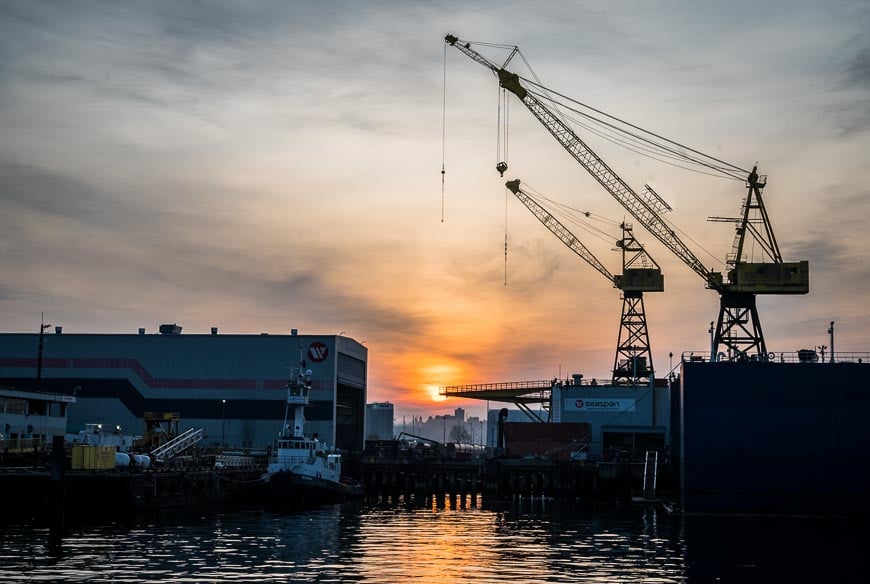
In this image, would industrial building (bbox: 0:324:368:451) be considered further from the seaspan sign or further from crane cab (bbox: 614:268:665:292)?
crane cab (bbox: 614:268:665:292)

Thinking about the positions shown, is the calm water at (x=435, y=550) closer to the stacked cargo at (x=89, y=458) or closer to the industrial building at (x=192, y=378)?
the stacked cargo at (x=89, y=458)

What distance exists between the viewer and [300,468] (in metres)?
79.8

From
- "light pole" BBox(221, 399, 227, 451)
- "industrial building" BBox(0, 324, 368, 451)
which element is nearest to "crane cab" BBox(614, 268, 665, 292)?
"industrial building" BBox(0, 324, 368, 451)

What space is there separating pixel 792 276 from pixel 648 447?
22142 mm

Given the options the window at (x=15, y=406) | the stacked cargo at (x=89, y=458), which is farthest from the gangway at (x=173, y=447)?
the window at (x=15, y=406)

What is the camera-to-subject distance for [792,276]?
9712cm

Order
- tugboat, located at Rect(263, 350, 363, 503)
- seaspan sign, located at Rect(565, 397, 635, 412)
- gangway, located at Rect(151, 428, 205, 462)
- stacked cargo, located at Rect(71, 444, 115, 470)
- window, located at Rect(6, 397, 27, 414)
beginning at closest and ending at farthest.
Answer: stacked cargo, located at Rect(71, 444, 115, 470) → tugboat, located at Rect(263, 350, 363, 503) → gangway, located at Rect(151, 428, 205, 462) → window, located at Rect(6, 397, 27, 414) → seaspan sign, located at Rect(565, 397, 635, 412)

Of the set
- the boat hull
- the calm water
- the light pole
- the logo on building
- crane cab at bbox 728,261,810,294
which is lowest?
the calm water

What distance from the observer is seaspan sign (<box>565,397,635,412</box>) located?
106500mm

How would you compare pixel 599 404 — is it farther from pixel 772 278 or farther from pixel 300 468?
pixel 300 468

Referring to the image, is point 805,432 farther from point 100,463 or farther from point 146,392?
point 146,392

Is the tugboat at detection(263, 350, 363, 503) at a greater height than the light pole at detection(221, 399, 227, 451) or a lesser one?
lesser

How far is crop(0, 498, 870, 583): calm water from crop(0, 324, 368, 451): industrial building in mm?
40243

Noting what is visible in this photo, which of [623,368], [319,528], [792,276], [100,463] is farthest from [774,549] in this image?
[623,368]
